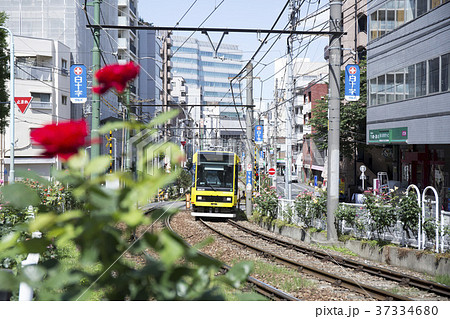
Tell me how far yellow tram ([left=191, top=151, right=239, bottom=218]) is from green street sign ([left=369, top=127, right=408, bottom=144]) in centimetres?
822

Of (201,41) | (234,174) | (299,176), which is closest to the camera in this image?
(234,174)

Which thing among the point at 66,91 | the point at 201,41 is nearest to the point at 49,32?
the point at 66,91

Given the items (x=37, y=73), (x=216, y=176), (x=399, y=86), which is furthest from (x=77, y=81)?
(x=37, y=73)

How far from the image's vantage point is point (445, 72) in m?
19.2

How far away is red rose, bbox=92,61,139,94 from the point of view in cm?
152

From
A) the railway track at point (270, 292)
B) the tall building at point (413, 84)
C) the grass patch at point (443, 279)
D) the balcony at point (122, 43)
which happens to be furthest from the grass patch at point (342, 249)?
the balcony at point (122, 43)

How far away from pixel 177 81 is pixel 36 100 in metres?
64.1

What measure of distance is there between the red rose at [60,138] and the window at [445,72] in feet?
66.4

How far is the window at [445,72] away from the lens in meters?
19.0

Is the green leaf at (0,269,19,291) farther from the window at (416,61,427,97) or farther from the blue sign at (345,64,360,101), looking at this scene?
the window at (416,61,427,97)

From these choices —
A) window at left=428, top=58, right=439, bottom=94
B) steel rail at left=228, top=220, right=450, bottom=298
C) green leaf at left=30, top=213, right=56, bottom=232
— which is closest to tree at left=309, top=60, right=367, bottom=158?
window at left=428, top=58, right=439, bottom=94

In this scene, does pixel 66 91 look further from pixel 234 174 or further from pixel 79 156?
pixel 79 156

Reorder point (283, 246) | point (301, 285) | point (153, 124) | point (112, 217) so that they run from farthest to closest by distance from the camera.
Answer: point (283, 246) < point (301, 285) < point (153, 124) < point (112, 217)

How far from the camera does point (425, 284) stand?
9609mm
